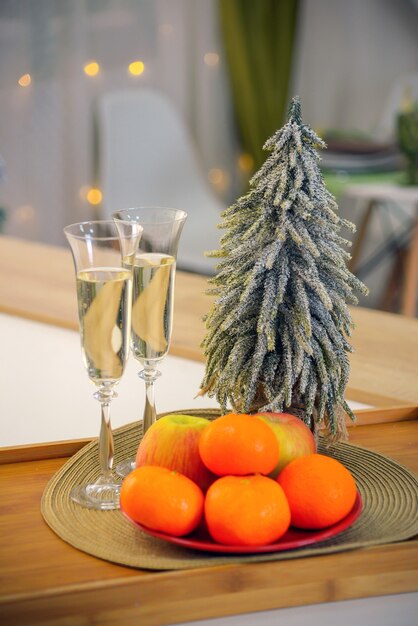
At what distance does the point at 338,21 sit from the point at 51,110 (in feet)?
5.34

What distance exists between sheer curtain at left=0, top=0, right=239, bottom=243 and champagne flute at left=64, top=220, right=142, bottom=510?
2930mm

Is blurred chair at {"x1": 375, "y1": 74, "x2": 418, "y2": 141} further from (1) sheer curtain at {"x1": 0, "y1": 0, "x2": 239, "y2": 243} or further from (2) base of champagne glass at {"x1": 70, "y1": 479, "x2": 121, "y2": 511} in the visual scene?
(2) base of champagne glass at {"x1": 70, "y1": 479, "x2": 121, "y2": 511}

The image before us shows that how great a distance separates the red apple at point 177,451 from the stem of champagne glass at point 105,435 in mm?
51

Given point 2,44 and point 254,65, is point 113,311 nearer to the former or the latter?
point 2,44

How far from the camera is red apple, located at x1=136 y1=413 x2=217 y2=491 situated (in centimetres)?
82

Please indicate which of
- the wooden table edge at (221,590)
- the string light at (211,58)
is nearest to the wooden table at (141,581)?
the wooden table edge at (221,590)

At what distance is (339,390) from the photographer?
3.02 feet

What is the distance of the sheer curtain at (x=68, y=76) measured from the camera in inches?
141

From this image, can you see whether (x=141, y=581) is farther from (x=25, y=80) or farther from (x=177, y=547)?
(x=25, y=80)

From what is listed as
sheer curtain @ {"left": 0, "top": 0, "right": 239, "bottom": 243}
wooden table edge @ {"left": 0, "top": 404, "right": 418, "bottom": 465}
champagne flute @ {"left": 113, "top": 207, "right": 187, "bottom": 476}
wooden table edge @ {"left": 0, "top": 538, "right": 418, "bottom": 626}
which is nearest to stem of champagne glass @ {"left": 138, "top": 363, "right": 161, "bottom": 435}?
champagne flute @ {"left": 113, "top": 207, "right": 187, "bottom": 476}

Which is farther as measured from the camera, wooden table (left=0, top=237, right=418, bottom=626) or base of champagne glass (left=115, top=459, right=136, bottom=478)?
base of champagne glass (left=115, top=459, right=136, bottom=478)

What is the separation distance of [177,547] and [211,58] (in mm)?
3756

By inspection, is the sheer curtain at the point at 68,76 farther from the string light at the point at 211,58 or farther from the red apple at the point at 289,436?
the red apple at the point at 289,436

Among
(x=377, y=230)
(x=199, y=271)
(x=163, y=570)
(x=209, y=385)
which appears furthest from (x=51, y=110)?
(x=163, y=570)
